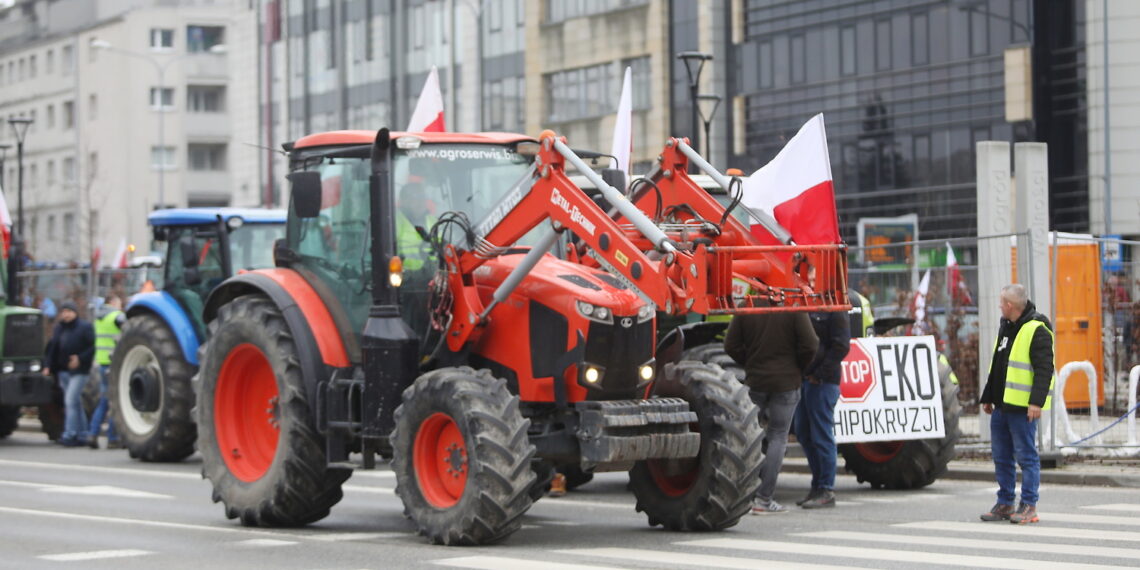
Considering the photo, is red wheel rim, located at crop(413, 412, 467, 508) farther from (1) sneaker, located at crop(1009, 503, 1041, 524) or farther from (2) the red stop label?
(2) the red stop label

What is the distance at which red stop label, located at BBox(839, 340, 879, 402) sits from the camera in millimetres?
15680

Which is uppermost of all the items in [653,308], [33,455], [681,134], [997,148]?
[681,134]

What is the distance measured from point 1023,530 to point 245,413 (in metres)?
5.80

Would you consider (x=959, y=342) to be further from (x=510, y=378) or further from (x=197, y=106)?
(x=197, y=106)

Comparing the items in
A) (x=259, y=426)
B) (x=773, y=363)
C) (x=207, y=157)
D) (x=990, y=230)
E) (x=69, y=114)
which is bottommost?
(x=259, y=426)

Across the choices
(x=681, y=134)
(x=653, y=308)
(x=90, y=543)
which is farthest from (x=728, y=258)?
(x=681, y=134)

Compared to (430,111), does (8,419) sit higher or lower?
lower

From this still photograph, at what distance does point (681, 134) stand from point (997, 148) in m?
37.3

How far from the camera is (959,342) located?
67.9ft

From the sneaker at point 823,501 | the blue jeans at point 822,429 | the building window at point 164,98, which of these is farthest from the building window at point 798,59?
the building window at point 164,98

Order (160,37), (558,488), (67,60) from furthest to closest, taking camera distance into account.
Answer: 1. (67,60)
2. (160,37)
3. (558,488)

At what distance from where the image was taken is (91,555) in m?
11.9

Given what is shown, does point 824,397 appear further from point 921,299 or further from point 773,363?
point 921,299

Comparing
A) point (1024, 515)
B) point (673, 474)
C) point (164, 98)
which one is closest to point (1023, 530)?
point (1024, 515)
